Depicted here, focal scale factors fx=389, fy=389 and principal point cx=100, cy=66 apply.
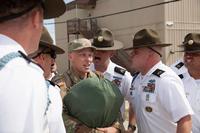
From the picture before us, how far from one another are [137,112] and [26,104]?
7.82 ft

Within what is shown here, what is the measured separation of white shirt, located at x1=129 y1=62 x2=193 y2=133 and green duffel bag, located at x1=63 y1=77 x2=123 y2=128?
0.45 meters

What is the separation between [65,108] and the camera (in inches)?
114

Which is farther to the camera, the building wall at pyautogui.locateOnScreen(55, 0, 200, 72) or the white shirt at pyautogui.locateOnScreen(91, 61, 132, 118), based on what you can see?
the building wall at pyautogui.locateOnScreen(55, 0, 200, 72)

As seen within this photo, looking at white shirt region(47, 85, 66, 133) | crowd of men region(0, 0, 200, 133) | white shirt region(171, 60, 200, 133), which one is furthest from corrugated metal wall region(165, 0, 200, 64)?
white shirt region(47, 85, 66, 133)

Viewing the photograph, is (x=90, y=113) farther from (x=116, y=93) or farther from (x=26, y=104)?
(x=26, y=104)

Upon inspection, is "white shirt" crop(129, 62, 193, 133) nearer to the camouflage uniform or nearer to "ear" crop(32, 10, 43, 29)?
the camouflage uniform

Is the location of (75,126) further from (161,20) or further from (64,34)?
(64,34)

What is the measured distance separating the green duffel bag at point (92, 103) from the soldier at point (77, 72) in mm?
50

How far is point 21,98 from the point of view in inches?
44.9

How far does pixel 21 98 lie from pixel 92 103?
1668 millimetres

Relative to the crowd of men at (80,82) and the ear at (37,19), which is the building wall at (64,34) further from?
the ear at (37,19)

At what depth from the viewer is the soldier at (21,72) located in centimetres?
114

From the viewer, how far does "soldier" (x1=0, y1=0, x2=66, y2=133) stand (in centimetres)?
114

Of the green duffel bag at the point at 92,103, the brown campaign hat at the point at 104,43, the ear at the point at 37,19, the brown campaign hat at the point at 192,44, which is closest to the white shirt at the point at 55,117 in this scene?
the ear at the point at 37,19
